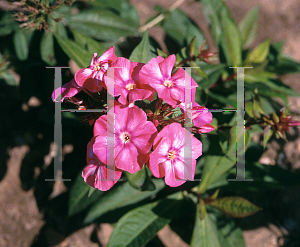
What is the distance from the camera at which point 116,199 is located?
2.51 metres

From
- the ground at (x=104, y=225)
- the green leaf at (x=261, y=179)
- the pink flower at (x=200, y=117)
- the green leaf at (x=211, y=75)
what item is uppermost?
the green leaf at (x=211, y=75)

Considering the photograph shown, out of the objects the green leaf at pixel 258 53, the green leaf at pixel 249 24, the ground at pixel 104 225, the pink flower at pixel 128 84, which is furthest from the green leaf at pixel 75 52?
the green leaf at pixel 249 24

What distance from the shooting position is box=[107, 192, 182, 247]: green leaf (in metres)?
2.19

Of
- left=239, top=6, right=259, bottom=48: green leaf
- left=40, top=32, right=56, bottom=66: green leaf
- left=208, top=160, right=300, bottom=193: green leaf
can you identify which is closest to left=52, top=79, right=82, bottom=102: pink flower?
left=40, top=32, right=56, bottom=66: green leaf

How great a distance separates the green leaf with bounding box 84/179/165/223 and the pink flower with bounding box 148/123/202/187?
115cm

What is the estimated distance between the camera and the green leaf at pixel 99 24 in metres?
2.57

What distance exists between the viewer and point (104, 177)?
1486mm

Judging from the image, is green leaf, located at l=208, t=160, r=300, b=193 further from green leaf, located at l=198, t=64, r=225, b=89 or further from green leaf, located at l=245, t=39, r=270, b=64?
green leaf, located at l=245, t=39, r=270, b=64

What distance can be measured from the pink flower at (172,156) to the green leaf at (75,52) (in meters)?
0.99

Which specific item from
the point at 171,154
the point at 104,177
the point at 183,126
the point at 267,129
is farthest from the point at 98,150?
the point at 267,129

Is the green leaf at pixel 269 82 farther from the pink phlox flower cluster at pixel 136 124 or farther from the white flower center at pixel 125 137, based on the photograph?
the white flower center at pixel 125 137

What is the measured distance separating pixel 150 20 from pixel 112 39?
64 centimetres

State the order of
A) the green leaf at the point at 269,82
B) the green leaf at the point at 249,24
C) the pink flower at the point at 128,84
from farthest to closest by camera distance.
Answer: the green leaf at the point at 249,24, the green leaf at the point at 269,82, the pink flower at the point at 128,84

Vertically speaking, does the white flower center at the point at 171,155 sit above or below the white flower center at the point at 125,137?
below
